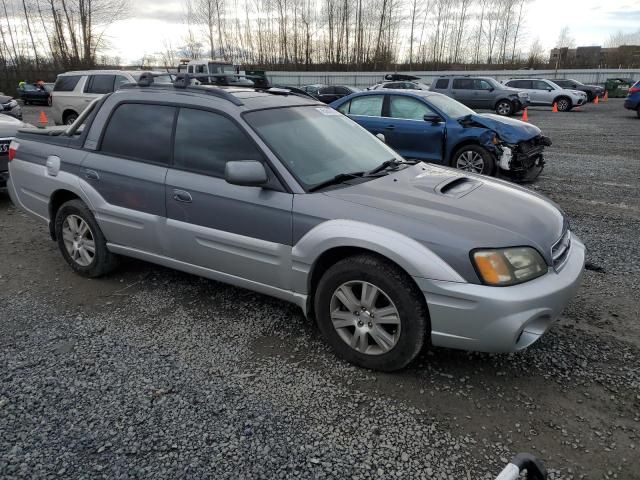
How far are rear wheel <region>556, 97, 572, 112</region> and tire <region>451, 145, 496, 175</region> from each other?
18996mm

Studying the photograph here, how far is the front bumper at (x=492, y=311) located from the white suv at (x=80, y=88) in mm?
12618

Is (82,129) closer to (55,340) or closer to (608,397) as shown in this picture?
(55,340)

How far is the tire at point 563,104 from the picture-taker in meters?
23.5

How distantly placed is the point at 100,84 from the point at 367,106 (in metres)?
8.49

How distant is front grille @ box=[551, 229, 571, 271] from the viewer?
2924mm

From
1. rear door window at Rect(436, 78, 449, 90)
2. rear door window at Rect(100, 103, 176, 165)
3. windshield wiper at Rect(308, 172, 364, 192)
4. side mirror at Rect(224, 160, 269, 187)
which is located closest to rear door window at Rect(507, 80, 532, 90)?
rear door window at Rect(436, 78, 449, 90)

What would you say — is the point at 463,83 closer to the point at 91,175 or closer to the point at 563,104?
the point at 563,104

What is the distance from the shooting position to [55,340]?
3.43 meters

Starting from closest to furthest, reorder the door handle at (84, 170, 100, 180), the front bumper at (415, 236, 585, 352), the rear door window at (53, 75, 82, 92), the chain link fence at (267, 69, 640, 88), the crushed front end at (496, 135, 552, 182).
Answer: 1. the front bumper at (415, 236, 585, 352)
2. the door handle at (84, 170, 100, 180)
3. the crushed front end at (496, 135, 552, 182)
4. the rear door window at (53, 75, 82, 92)
5. the chain link fence at (267, 69, 640, 88)

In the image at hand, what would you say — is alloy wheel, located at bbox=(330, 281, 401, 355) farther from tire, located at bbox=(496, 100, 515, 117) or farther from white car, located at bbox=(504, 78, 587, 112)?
white car, located at bbox=(504, 78, 587, 112)

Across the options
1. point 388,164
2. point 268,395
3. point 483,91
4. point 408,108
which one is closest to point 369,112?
point 408,108

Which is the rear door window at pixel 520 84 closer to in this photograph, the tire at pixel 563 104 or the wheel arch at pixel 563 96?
the wheel arch at pixel 563 96

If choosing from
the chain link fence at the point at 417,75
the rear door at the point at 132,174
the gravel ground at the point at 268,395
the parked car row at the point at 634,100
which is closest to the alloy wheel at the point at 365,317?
the gravel ground at the point at 268,395

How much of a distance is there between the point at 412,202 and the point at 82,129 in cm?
310
